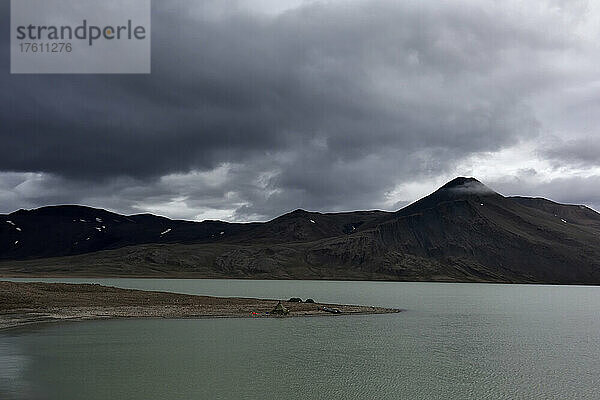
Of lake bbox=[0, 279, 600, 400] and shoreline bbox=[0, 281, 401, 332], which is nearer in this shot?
lake bbox=[0, 279, 600, 400]

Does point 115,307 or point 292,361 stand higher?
point 115,307

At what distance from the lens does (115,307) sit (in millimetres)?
62875

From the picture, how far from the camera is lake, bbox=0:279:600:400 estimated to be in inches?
1025

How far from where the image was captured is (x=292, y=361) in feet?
110

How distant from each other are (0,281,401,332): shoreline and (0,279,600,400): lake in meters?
4.23

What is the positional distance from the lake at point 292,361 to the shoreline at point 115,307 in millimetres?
4226

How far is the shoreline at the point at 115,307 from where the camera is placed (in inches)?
2106

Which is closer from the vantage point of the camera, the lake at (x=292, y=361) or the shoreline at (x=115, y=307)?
the lake at (x=292, y=361)

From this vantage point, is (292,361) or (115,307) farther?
(115,307)

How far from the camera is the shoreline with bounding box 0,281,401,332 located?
5349 cm

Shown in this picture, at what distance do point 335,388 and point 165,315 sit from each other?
34.4m

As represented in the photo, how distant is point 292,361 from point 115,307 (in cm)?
3597

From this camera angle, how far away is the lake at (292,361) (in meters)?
26.0

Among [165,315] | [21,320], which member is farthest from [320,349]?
[21,320]
